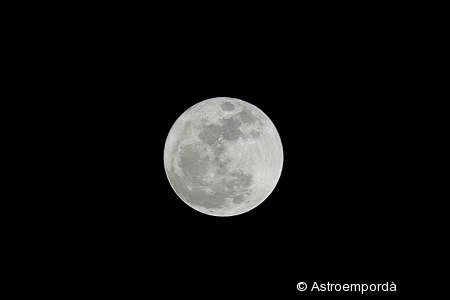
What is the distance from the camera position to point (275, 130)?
7.30 m

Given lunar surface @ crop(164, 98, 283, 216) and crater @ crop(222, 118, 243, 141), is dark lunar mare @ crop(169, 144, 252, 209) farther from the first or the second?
crater @ crop(222, 118, 243, 141)

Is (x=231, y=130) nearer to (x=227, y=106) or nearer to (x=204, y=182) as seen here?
(x=227, y=106)

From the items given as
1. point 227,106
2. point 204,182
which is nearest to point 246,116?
point 227,106

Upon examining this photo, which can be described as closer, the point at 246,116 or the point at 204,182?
the point at 204,182

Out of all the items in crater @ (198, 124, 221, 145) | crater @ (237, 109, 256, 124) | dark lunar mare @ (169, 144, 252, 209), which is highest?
crater @ (237, 109, 256, 124)

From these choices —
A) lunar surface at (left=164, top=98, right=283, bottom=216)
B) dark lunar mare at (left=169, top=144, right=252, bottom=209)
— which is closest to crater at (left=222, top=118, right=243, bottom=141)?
lunar surface at (left=164, top=98, right=283, bottom=216)

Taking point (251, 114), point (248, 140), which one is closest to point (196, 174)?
point (248, 140)

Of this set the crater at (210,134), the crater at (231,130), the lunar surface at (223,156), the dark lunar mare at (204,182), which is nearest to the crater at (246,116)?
the lunar surface at (223,156)

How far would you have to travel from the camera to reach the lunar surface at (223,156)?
6438 mm

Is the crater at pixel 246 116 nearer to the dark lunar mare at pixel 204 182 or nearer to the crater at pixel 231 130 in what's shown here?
the crater at pixel 231 130

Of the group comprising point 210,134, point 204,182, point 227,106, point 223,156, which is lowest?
point 204,182

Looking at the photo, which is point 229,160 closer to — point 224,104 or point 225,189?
point 225,189

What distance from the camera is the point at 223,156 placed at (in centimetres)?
639

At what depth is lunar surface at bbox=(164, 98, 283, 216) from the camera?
21.1 ft
